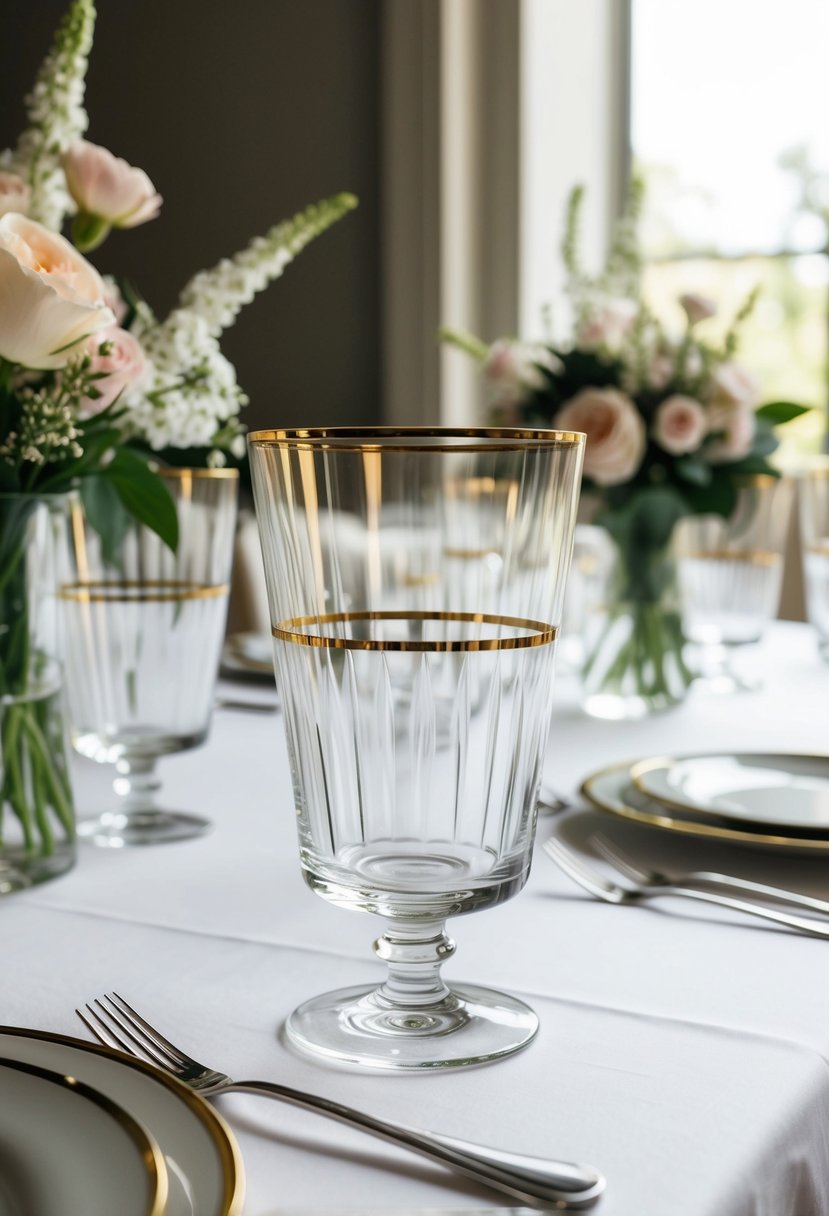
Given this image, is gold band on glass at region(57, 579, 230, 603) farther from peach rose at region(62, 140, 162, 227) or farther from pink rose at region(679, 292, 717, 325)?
pink rose at region(679, 292, 717, 325)

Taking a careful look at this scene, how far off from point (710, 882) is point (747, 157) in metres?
3.15

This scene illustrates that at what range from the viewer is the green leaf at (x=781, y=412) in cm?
155

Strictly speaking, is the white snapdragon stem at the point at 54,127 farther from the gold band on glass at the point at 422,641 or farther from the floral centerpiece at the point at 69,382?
the gold band on glass at the point at 422,641

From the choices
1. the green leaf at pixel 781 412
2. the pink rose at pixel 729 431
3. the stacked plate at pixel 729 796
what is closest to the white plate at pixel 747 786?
the stacked plate at pixel 729 796

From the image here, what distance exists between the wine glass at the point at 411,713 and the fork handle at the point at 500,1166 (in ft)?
0.22

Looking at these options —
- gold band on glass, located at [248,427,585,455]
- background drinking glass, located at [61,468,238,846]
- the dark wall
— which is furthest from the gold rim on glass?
the dark wall

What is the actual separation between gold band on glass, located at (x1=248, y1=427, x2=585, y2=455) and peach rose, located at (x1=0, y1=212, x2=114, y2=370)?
20cm

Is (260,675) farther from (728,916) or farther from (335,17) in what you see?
(335,17)

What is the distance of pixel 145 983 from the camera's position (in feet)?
2.01

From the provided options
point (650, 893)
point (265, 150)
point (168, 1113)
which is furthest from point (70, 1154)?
point (265, 150)

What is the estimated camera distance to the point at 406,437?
509mm

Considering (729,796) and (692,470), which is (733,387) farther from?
(729,796)

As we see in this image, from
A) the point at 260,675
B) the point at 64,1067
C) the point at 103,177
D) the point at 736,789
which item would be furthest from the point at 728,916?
the point at 260,675

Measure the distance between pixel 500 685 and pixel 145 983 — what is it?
230 mm
